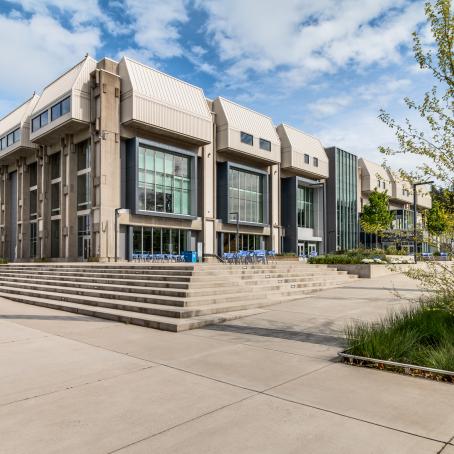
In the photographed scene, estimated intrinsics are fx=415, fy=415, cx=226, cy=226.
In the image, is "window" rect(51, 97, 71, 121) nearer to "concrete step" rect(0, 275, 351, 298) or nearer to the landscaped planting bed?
"concrete step" rect(0, 275, 351, 298)

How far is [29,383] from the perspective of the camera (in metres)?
5.50

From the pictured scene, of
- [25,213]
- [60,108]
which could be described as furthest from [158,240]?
[25,213]

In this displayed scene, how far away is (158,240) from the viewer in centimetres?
3388

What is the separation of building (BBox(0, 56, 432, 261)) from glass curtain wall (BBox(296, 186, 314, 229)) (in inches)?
9.4

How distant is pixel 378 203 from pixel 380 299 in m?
37.4

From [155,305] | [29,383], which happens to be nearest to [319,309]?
[155,305]

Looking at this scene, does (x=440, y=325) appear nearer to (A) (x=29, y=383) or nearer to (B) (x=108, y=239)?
(A) (x=29, y=383)

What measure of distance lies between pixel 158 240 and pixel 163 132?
8719 millimetres

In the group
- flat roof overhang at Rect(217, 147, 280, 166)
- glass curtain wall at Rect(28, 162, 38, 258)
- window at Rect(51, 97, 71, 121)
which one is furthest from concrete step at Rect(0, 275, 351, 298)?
glass curtain wall at Rect(28, 162, 38, 258)

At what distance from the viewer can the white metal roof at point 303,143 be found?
45.5 m

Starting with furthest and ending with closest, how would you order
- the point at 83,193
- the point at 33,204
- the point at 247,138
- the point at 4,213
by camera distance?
1. the point at 4,213
2. the point at 33,204
3. the point at 247,138
4. the point at 83,193

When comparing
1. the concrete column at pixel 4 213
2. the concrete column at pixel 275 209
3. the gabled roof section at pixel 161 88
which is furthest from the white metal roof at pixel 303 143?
the concrete column at pixel 4 213

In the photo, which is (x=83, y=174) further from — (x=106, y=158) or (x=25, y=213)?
(x=25, y=213)

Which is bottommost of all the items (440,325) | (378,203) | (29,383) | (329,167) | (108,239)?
(29,383)
